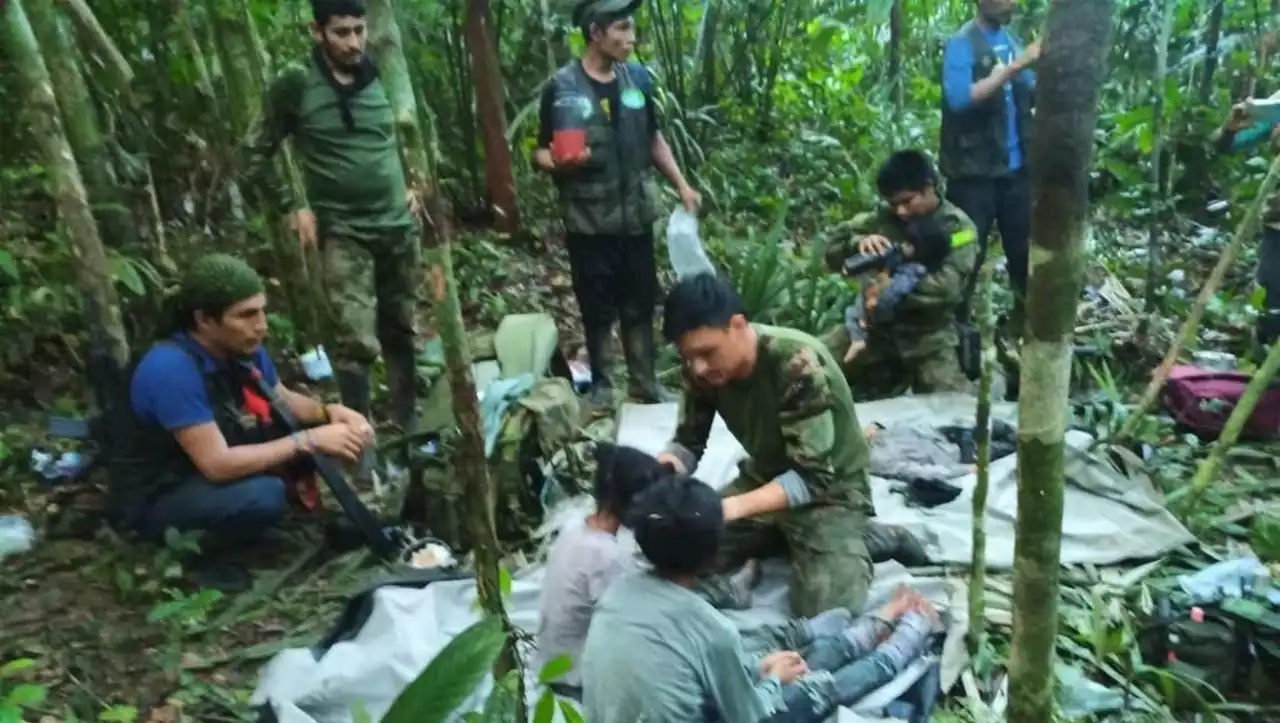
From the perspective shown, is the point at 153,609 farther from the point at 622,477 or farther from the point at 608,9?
the point at 608,9

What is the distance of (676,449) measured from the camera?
348cm

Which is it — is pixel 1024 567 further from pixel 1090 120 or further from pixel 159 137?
pixel 159 137

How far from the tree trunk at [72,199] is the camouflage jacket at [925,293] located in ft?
9.75

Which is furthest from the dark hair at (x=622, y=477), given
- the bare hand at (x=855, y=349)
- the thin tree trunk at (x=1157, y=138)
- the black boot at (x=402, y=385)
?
the thin tree trunk at (x=1157, y=138)

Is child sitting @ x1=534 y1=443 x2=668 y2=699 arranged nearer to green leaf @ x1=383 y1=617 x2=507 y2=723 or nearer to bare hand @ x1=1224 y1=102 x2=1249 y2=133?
green leaf @ x1=383 y1=617 x2=507 y2=723

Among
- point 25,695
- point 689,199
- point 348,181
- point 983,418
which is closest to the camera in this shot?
point 25,695

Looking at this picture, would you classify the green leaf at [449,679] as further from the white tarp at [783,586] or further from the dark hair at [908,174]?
the dark hair at [908,174]

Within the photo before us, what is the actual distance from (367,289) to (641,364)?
1310 millimetres

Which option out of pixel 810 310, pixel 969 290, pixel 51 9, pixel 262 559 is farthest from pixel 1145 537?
pixel 51 9

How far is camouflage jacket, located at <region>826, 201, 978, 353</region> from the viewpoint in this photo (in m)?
4.62

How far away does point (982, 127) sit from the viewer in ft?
15.7

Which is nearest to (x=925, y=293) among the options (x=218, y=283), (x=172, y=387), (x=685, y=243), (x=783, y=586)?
(x=685, y=243)

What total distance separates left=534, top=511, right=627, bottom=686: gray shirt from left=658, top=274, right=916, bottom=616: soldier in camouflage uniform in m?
0.38

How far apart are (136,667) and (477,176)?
4.42 metres
